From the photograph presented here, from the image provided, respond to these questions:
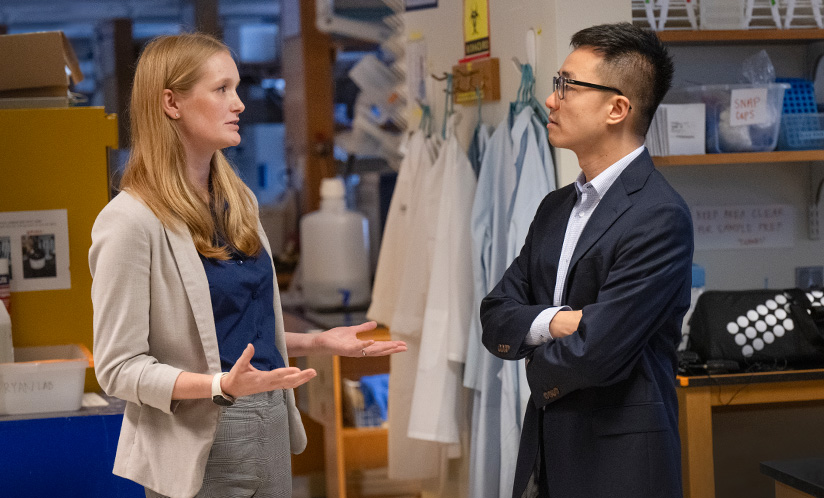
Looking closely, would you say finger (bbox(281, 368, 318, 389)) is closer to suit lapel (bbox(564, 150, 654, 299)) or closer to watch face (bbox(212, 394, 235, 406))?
watch face (bbox(212, 394, 235, 406))

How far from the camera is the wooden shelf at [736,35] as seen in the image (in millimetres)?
3102

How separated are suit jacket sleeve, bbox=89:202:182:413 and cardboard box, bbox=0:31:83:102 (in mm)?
1306

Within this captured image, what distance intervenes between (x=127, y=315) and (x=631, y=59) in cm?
117

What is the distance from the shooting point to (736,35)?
318 cm

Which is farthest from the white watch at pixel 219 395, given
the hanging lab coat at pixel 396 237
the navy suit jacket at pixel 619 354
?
the hanging lab coat at pixel 396 237

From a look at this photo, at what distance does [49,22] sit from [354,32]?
3.62 m

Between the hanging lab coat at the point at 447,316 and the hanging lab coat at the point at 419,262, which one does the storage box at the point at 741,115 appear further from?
the hanging lab coat at the point at 419,262

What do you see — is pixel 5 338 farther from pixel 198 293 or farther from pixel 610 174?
pixel 610 174

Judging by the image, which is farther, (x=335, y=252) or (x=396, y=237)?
(x=335, y=252)

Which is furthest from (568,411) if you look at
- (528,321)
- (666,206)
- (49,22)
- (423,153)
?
(49,22)

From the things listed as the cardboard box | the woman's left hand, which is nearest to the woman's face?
the woman's left hand

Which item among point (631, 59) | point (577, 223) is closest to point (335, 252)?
point (577, 223)

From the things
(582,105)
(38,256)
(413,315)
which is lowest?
(413,315)

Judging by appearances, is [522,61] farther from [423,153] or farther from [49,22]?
[49,22]
